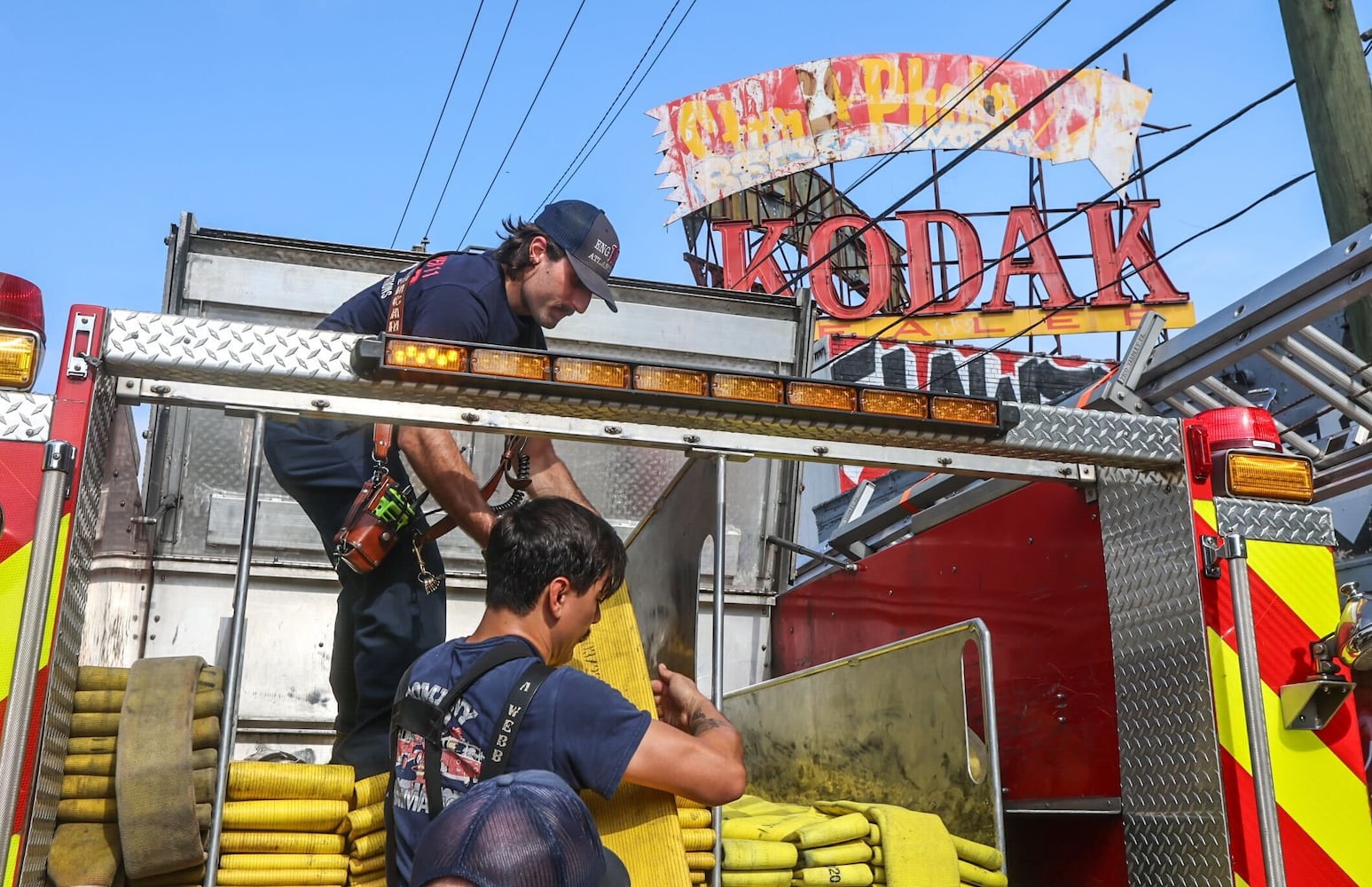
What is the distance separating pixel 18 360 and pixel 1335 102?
270 inches

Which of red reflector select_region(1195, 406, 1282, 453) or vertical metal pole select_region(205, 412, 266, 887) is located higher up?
red reflector select_region(1195, 406, 1282, 453)

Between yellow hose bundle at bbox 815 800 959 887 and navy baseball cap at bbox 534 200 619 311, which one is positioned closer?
yellow hose bundle at bbox 815 800 959 887

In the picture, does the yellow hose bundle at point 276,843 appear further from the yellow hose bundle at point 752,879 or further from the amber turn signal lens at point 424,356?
the amber turn signal lens at point 424,356

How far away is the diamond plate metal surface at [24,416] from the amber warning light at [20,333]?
0.03 meters

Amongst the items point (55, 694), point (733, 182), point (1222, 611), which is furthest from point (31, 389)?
point (733, 182)

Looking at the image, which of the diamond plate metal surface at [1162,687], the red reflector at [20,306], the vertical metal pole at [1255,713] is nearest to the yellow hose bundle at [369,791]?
the red reflector at [20,306]

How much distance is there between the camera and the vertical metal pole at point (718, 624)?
2447 mm

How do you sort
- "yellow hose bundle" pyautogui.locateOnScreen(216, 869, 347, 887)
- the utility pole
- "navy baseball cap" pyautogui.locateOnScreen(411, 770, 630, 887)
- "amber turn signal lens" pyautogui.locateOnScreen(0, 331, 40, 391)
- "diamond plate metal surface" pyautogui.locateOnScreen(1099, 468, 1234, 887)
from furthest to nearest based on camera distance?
1. the utility pole
2. "diamond plate metal surface" pyautogui.locateOnScreen(1099, 468, 1234, 887)
3. "yellow hose bundle" pyautogui.locateOnScreen(216, 869, 347, 887)
4. "amber turn signal lens" pyautogui.locateOnScreen(0, 331, 40, 391)
5. "navy baseball cap" pyautogui.locateOnScreen(411, 770, 630, 887)

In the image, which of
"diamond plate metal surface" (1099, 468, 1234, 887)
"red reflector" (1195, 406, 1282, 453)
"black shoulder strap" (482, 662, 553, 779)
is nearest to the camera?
"black shoulder strap" (482, 662, 553, 779)

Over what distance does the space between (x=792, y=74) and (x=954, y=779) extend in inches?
885

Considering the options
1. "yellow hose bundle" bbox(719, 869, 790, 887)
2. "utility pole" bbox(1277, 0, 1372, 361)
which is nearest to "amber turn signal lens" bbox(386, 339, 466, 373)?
"yellow hose bundle" bbox(719, 869, 790, 887)

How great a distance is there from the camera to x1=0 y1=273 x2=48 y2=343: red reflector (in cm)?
232

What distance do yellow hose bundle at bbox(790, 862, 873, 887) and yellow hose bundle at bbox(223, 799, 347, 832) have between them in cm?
99

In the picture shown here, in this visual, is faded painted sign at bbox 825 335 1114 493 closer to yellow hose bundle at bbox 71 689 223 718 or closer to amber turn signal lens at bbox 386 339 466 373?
amber turn signal lens at bbox 386 339 466 373
